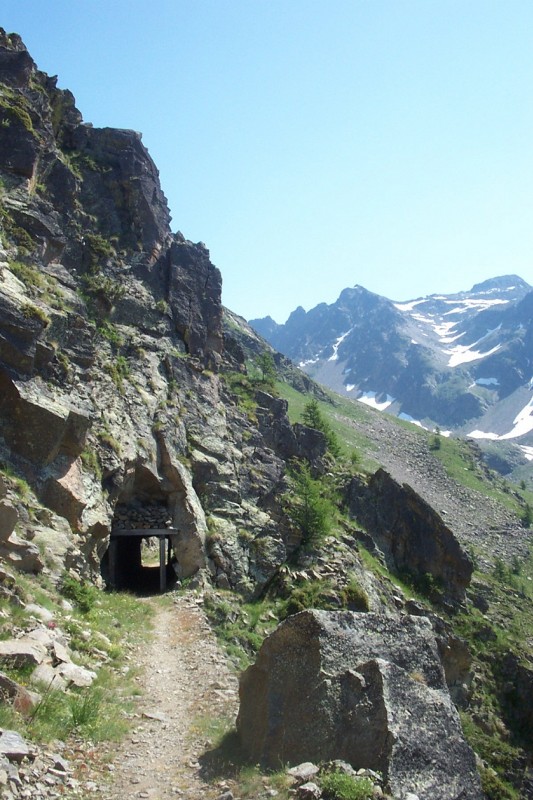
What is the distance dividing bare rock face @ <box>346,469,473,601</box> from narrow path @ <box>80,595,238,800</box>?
22.0 meters

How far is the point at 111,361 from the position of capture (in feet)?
102

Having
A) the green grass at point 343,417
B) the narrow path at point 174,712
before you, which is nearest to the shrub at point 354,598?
the narrow path at point 174,712

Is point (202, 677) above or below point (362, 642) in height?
below

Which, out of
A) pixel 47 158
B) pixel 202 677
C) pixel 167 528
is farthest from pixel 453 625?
pixel 47 158

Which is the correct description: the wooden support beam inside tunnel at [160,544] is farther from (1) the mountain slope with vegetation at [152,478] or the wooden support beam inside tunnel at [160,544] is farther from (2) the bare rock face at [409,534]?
(2) the bare rock face at [409,534]

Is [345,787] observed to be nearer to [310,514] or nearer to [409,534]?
[310,514]

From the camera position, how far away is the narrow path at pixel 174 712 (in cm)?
932

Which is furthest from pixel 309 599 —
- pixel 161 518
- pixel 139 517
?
pixel 139 517

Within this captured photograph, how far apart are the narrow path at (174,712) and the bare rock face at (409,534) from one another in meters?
22.0

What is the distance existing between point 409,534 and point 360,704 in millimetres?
35140

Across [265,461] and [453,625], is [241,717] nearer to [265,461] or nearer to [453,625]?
[265,461]

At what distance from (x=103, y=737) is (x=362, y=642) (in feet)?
16.5

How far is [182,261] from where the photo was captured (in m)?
42.4

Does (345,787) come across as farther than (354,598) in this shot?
No
